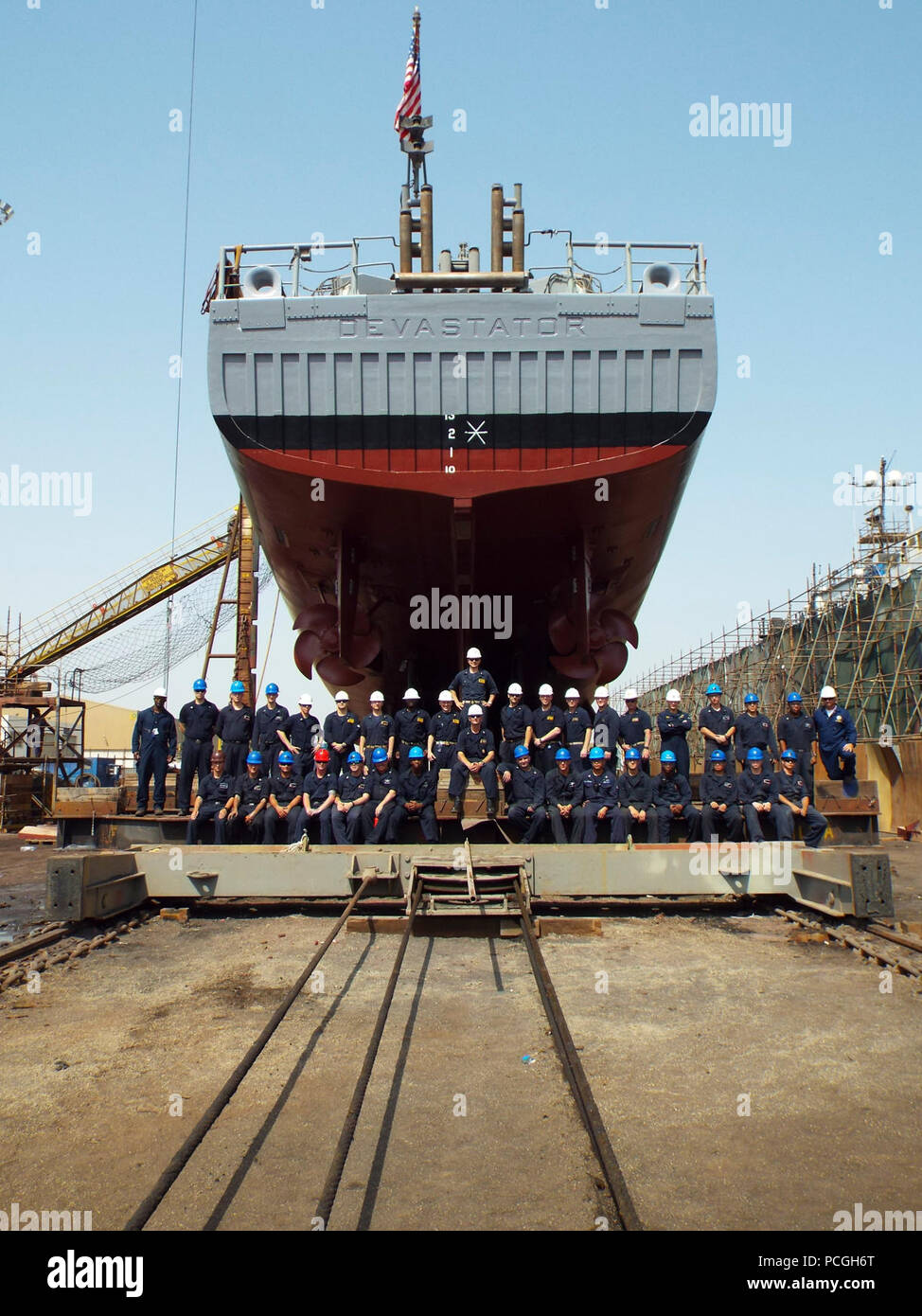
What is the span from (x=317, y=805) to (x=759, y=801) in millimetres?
3669

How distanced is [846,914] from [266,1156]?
430 cm

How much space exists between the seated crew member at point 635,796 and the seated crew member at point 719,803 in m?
0.42

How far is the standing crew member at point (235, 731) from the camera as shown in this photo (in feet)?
29.3

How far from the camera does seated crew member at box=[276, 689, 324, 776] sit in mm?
8977

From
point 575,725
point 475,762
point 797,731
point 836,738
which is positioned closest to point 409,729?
point 475,762

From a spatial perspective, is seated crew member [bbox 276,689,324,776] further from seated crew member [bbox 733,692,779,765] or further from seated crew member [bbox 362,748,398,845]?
seated crew member [bbox 733,692,779,765]

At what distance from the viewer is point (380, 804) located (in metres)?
7.98

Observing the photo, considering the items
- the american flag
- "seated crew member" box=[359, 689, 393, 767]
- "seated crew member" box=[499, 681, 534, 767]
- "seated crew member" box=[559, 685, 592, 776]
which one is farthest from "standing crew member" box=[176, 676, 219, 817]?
the american flag

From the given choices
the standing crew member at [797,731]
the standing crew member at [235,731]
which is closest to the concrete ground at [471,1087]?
the standing crew member at [235,731]

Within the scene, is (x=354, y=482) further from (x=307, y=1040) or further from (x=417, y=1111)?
(x=417, y=1111)

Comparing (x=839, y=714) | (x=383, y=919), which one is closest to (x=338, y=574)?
(x=383, y=919)

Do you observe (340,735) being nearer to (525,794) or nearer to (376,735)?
(376,735)

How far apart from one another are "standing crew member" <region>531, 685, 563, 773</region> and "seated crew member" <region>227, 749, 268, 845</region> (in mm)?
2466
